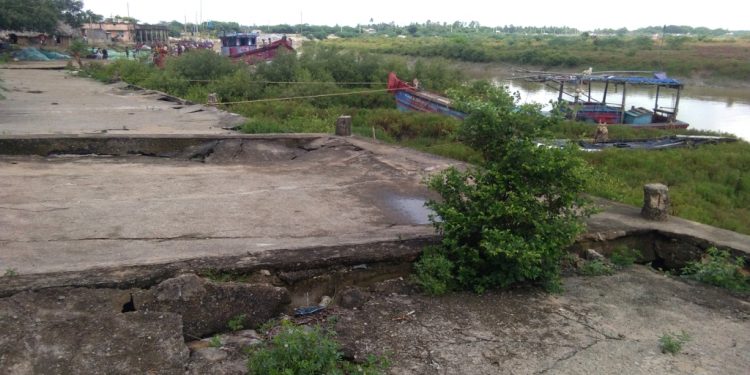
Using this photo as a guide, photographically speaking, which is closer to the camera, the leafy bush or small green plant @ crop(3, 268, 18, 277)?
small green plant @ crop(3, 268, 18, 277)

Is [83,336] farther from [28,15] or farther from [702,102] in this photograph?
[28,15]

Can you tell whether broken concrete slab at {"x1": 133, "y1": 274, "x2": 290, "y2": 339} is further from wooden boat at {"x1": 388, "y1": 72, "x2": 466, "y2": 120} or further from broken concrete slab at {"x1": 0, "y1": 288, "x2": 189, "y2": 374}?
wooden boat at {"x1": 388, "y1": 72, "x2": 466, "y2": 120}

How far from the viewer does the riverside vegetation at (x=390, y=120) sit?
10.7 m

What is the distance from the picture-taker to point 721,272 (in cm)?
A: 484

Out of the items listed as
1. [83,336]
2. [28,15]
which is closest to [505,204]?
[83,336]

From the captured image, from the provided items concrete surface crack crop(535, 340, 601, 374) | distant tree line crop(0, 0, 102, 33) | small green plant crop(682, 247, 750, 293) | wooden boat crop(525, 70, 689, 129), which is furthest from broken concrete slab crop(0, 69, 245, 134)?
distant tree line crop(0, 0, 102, 33)

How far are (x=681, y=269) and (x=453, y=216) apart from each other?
2.61m

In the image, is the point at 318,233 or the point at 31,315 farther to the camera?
the point at 318,233

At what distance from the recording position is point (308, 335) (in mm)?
3164

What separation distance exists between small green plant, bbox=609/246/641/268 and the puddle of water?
1.77 m

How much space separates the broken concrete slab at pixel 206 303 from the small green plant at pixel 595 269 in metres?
2.73

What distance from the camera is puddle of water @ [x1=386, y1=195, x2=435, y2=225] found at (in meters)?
5.89

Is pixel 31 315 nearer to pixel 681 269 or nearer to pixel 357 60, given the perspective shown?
pixel 681 269

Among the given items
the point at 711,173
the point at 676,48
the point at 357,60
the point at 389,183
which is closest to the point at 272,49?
the point at 357,60
